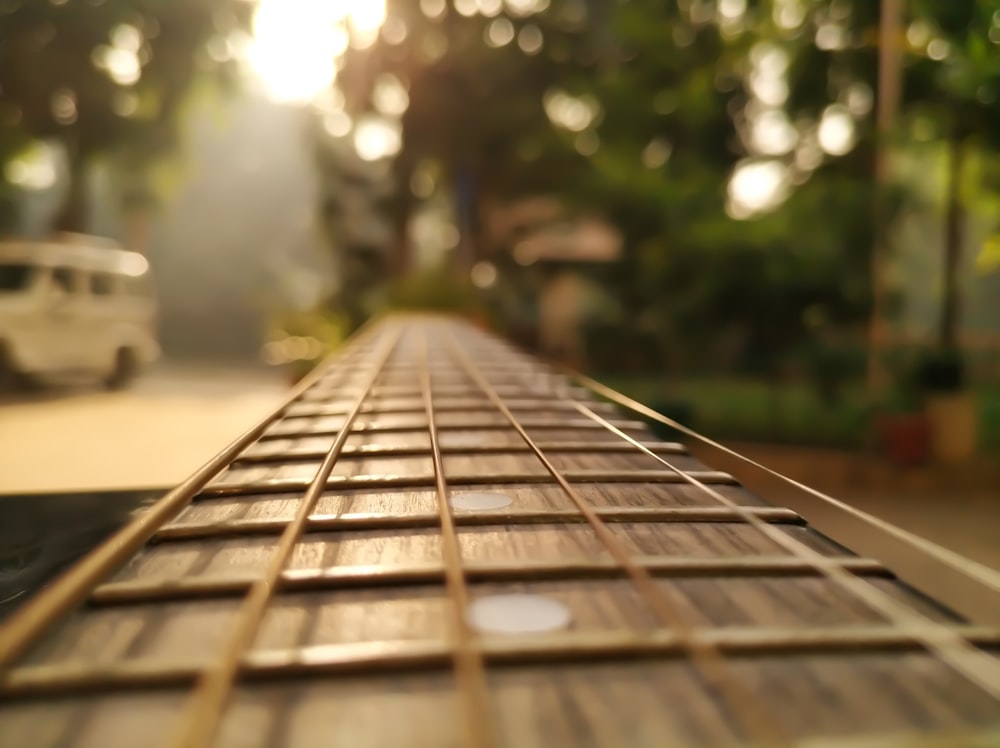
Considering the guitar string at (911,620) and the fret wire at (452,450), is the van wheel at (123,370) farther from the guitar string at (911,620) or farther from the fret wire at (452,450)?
the guitar string at (911,620)

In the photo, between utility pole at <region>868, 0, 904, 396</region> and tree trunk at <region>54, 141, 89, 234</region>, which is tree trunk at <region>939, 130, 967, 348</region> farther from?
tree trunk at <region>54, 141, 89, 234</region>

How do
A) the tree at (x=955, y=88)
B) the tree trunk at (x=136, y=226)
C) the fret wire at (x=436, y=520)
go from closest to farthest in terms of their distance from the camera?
1. the fret wire at (x=436, y=520)
2. the tree at (x=955, y=88)
3. the tree trunk at (x=136, y=226)

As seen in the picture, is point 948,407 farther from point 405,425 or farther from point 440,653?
point 440,653

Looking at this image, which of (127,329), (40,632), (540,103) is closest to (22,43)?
(127,329)

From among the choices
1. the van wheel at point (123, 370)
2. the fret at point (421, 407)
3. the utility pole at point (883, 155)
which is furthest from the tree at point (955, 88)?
the van wheel at point (123, 370)

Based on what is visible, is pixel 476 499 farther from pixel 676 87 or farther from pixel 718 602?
pixel 676 87

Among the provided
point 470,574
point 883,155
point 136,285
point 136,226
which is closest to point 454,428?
point 470,574
